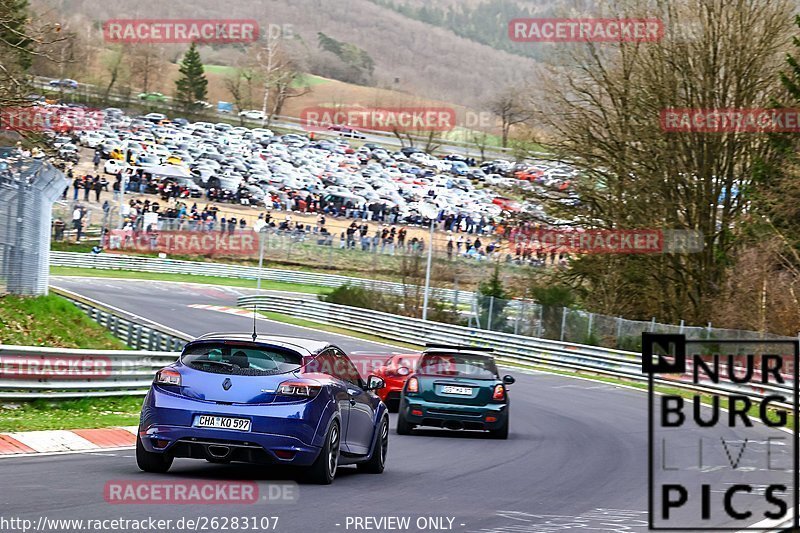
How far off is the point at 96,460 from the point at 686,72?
33497 mm

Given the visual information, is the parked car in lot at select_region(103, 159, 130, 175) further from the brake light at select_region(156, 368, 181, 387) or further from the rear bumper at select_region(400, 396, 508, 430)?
the brake light at select_region(156, 368, 181, 387)

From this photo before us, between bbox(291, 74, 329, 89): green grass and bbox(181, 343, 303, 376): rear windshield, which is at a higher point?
bbox(291, 74, 329, 89): green grass

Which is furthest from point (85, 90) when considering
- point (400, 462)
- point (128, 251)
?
point (400, 462)

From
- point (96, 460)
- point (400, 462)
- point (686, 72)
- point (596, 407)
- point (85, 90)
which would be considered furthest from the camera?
point (85, 90)

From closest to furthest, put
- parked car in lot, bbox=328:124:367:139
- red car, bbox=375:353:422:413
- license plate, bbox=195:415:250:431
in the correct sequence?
license plate, bbox=195:415:250:431
red car, bbox=375:353:422:413
parked car in lot, bbox=328:124:367:139

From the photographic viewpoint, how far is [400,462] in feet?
A: 46.8

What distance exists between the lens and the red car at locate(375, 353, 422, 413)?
23641mm

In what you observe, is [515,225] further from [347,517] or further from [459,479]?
[347,517]

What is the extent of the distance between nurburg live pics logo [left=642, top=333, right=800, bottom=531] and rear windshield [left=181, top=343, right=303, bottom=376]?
10.9 feet

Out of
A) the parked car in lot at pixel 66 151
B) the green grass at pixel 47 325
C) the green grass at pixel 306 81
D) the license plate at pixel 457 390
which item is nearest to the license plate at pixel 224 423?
the license plate at pixel 457 390

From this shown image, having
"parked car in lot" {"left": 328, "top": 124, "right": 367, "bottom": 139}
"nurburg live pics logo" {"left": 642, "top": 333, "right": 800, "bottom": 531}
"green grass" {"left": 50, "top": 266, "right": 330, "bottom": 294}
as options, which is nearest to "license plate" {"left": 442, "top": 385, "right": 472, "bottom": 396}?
"nurburg live pics logo" {"left": 642, "top": 333, "right": 800, "bottom": 531}

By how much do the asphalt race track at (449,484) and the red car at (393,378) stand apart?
2797mm

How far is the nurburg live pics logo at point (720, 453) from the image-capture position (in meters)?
6.47

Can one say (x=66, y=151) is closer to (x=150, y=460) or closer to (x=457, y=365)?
(x=457, y=365)
